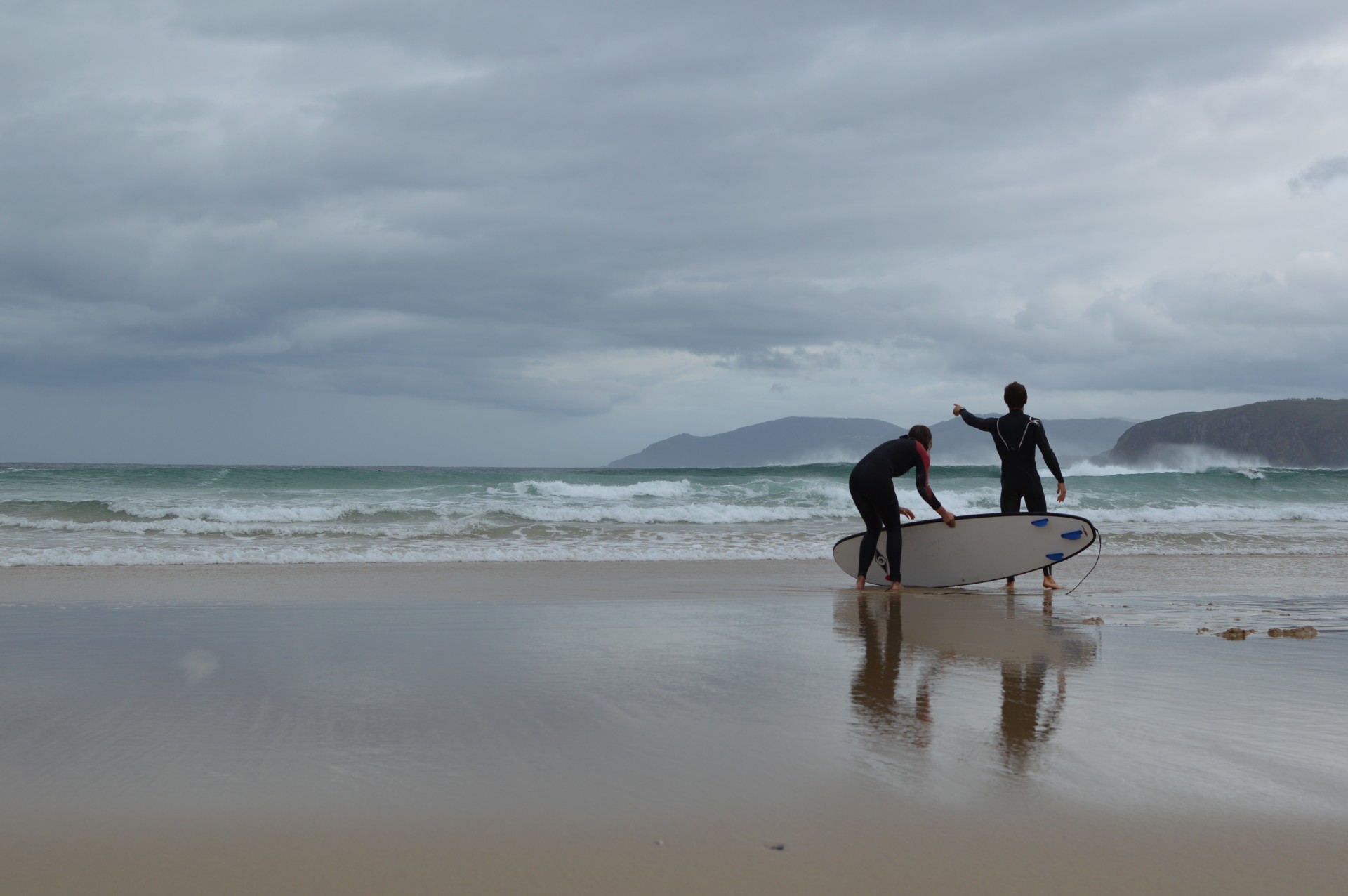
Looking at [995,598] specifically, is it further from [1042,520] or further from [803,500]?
[803,500]

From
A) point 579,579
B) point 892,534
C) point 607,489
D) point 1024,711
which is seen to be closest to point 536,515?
point 579,579

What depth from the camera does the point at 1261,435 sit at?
79812mm

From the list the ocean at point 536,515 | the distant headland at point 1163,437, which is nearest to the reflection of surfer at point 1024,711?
the ocean at point 536,515

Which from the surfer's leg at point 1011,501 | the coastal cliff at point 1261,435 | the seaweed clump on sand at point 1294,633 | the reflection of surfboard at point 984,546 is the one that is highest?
the coastal cliff at point 1261,435

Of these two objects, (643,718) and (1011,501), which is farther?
(1011,501)

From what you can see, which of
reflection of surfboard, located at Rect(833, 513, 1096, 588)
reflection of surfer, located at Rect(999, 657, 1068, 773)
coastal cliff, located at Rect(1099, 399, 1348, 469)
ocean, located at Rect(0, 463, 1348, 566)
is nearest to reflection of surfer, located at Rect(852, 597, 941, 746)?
reflection of surfer, located at Rect(999, 657, 1068, 773)

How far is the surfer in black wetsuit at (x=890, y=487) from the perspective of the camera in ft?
26.0

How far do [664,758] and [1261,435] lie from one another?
91.8m

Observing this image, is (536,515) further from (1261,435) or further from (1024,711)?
(1261,435)

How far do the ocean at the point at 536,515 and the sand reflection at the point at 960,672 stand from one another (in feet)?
16.8

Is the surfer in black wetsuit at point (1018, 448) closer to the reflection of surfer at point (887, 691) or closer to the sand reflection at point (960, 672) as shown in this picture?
the sand reflection at point (960, 672)

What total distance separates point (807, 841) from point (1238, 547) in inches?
530

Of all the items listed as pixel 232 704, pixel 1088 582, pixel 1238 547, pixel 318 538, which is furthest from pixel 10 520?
pixel 1238 547

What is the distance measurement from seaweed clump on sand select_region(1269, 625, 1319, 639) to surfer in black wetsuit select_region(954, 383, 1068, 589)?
104 inches
